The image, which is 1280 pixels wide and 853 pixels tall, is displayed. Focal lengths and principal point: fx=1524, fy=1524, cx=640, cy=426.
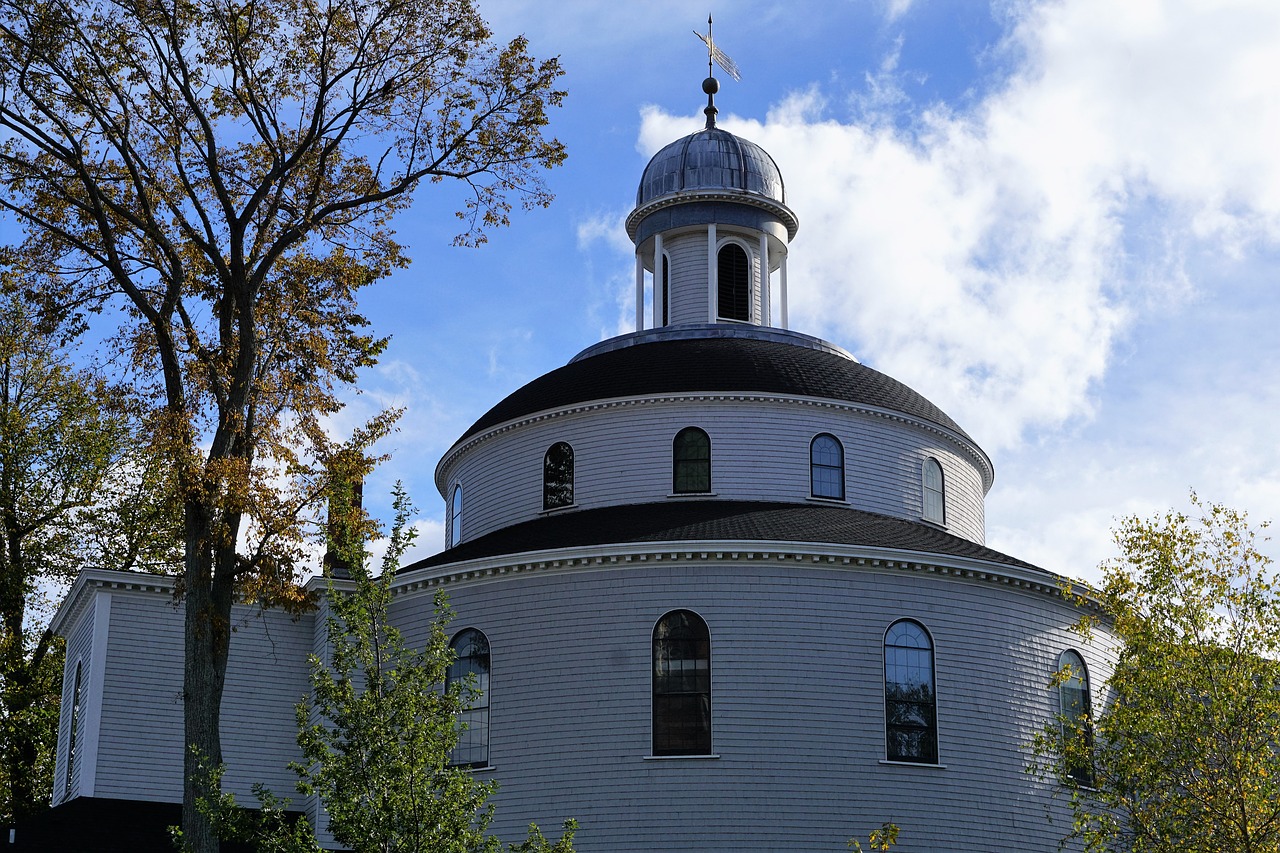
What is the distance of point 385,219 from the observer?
92.2 ft

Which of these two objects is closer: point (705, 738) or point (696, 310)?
point (705, 738)

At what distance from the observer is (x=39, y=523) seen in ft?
140

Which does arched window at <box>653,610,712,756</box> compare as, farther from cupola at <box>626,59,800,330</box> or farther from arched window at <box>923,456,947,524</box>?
cupola at <box>626,59,800,330</box>

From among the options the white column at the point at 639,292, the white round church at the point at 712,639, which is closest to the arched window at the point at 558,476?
the white round church at the point at 712,639

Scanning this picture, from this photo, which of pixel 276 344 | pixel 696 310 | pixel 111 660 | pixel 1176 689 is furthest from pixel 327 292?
pixel 1176 689

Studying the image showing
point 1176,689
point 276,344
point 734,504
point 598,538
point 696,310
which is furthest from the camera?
point 696,310

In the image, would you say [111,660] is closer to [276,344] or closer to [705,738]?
[276,344]

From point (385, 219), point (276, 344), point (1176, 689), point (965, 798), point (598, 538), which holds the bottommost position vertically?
point (965, 798)

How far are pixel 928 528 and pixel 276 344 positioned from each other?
47.1 ft

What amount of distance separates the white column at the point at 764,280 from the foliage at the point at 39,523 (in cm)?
1753

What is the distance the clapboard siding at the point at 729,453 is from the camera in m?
32.3

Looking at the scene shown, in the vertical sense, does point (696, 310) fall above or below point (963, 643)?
above

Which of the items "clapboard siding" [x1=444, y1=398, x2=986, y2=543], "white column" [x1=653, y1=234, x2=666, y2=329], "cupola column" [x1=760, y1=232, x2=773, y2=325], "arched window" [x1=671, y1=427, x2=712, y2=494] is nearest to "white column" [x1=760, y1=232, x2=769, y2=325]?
"cupola column" [x1=760, y1=232, x2=773, y2=325]

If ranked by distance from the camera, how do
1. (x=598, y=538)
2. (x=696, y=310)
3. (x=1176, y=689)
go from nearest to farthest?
1. (x=1176, y=689)
2. (x=598, y=538)
3. (x=696, y=310)
